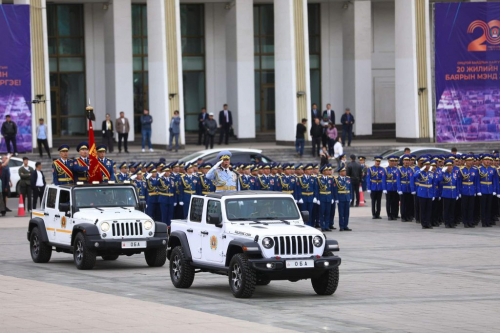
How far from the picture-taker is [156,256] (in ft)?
67.0

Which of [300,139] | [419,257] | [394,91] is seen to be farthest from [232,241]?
[394,91]

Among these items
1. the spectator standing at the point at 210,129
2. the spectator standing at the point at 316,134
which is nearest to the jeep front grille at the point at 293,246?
the spectator standing at the point at 316,134

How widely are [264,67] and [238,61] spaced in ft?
10.3

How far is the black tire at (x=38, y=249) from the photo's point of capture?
2139cm

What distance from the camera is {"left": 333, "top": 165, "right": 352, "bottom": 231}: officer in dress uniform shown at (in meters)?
27.7

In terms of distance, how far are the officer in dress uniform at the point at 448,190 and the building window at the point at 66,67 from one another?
25863 millimetres

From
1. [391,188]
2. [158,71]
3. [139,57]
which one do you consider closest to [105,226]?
[391,188]

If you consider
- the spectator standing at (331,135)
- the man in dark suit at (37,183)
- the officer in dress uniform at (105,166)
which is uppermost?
the spectator standing at (331,135)

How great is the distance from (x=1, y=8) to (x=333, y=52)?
1802cm

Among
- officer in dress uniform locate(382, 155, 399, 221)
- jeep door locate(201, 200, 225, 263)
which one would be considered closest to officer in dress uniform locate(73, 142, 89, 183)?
jeep door locate(201, 200, 225, 263)

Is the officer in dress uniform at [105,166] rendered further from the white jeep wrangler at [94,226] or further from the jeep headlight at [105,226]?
the jeep headlight at [105,226]

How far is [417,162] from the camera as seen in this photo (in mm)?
29547

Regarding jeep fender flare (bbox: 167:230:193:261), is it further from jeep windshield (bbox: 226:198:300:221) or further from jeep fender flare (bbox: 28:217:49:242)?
jeep fender flare (bbox: 28:217:49:242)

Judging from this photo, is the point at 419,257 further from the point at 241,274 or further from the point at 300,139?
the point at 300,139
